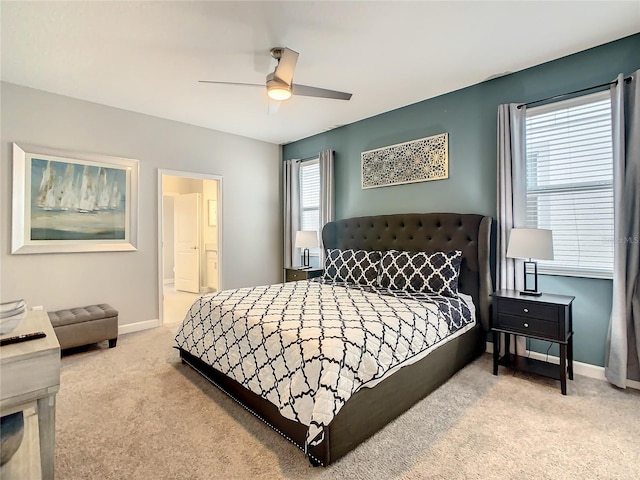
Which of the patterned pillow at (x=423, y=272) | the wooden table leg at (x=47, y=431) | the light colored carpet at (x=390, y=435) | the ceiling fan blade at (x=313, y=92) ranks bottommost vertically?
the light colored carpet at (x=390, y=435)

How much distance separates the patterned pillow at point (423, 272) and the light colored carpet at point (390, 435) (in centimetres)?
81

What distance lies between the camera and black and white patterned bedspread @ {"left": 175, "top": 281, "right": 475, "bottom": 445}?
68.8 inches

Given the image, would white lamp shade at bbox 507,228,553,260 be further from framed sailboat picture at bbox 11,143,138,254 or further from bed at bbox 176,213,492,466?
framed sailboat picture at bbox 11,143,138,254

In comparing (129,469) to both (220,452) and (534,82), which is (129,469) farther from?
(534,82)

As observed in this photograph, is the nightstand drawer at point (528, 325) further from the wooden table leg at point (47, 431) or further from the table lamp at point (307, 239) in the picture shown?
the wooden table leg at point (47, 431)

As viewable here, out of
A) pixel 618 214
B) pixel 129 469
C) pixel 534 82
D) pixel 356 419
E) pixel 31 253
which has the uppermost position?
pixel 534 82

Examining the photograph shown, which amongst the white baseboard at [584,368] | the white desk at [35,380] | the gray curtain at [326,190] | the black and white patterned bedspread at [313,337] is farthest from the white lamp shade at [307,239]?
the white desk at [35,380]

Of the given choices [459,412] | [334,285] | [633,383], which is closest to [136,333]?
[334,285]

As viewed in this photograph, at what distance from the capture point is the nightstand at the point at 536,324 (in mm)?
2508

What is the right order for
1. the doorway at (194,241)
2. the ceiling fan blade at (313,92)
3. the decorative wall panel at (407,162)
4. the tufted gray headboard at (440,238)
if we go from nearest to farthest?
the ceiling fan blade at (313,92) < the tufted gray headboard at (440,238) < the decorative wall panel at (407,162) < the doorway at (194,241)

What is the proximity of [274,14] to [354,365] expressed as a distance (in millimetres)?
2386

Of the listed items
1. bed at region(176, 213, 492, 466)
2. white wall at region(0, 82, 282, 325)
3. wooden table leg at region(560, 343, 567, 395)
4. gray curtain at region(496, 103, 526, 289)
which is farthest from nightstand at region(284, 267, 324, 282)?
wooden table leg at region(560, 343, 567, 395)

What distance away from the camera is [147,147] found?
4.27m

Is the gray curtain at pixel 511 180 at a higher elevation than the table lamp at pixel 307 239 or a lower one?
higher
